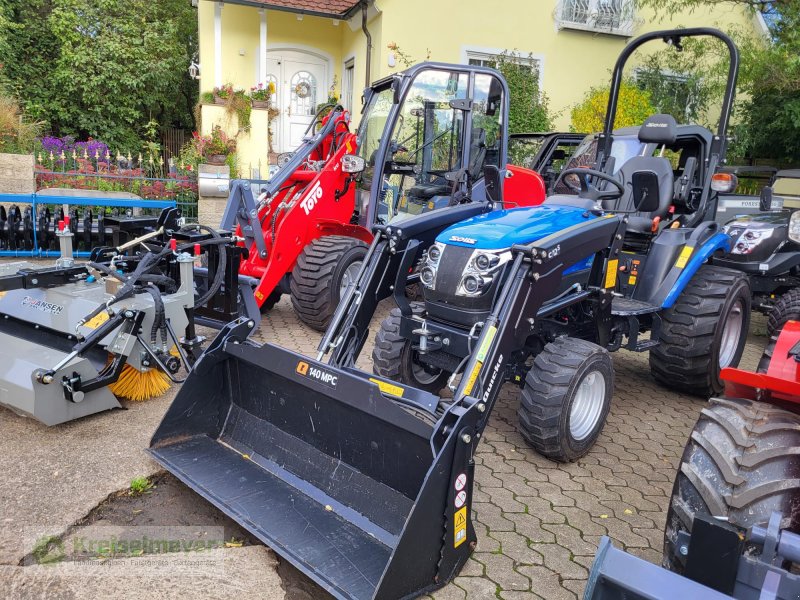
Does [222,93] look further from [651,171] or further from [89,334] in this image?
[651,171]

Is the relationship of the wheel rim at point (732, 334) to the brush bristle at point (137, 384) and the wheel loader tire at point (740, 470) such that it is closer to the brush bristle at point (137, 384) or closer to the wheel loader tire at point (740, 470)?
the wheel loader tire at point (740, 470)

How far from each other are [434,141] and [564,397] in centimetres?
362

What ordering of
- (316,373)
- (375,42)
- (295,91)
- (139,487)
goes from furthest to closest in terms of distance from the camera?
(295,91), (375,42), (139,487), (316,373)

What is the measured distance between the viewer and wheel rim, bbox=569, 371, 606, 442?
12.8 ft

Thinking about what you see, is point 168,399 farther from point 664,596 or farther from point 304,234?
point 664,596

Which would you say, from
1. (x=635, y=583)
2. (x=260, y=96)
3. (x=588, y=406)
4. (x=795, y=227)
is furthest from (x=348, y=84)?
(x=635, y=583)

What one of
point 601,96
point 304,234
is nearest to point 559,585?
point 304,234

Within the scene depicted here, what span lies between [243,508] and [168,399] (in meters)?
1.82

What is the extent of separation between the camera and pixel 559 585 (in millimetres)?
2844

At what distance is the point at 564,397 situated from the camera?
359 cm

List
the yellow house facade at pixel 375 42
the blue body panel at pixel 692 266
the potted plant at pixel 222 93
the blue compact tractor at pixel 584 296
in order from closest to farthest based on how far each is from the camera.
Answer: the blue compact tractor at pixel 584 296
the blue body panel at pixel 692 266
the potted plant at pixel 222 93
the yellow house facade at pixel 375 42

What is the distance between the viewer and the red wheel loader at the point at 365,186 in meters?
6.14

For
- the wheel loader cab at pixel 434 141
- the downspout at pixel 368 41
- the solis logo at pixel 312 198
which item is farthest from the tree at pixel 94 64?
the wheel loader cab at pixel 434 141

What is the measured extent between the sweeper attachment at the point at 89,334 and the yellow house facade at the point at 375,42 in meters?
7.81
